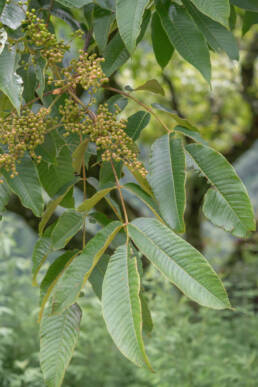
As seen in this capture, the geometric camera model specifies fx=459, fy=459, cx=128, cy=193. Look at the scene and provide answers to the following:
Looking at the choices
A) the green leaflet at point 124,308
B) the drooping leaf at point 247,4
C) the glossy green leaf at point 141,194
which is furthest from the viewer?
the drooping leaf at point 247,4

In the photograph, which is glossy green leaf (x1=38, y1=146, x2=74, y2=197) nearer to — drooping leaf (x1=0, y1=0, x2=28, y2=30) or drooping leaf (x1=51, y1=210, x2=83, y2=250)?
drooping leaf (x1=51, y1=210, x2=83, y2=250)

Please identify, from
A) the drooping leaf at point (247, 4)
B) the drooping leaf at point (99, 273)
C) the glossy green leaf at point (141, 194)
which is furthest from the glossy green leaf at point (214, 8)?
the drooping leaf at point (99, 273)

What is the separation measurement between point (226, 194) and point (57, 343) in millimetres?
346

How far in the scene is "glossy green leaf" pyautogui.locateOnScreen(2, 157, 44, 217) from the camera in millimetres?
791

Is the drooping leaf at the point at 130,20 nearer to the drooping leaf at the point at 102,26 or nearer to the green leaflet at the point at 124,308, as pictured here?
the drooping leaf at the point at 102,26

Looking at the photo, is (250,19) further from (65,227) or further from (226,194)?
(65,227)

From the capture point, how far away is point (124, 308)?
1.89ft

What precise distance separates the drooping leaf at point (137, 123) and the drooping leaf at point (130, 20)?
231 mm

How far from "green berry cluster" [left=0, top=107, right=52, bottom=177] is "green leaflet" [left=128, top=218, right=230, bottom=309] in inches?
8.8

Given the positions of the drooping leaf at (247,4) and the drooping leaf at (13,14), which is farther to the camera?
the drooping leaf at (247,4)

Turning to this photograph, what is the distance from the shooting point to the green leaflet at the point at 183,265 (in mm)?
590

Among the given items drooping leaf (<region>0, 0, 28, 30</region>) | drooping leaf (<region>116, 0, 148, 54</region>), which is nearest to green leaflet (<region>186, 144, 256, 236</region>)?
drooping leaf (<region>116, 0, 148, 54</region>)

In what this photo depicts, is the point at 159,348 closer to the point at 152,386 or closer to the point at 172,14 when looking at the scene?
the point at 152,386

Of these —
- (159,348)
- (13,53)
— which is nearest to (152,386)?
(159,348)
